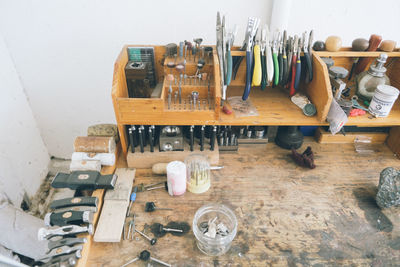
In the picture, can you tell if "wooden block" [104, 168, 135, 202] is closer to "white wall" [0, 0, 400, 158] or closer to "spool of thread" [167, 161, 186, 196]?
"spool of thread" [167, 161, 186, 196]

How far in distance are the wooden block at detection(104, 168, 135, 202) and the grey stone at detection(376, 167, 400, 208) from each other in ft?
4.51

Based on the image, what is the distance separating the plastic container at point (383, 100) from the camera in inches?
59.2

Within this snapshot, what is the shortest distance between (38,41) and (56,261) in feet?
5.98

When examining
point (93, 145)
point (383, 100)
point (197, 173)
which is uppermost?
point (383, 100)

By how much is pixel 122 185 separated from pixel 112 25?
1340 mm

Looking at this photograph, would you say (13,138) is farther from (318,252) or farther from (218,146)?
(318,252)

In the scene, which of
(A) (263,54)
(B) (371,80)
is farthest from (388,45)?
(A) (263,54)

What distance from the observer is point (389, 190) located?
4.66ft

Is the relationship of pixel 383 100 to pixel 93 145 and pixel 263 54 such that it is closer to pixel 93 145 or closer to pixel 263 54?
pixel 263 54

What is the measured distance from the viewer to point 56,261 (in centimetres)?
115

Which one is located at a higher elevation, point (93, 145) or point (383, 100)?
point (383, 100)

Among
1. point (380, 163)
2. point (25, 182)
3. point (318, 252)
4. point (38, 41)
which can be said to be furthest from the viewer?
point (25, 182)

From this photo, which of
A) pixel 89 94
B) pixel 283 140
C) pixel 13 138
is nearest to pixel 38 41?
pixel 89 94

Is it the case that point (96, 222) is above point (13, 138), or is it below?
above
